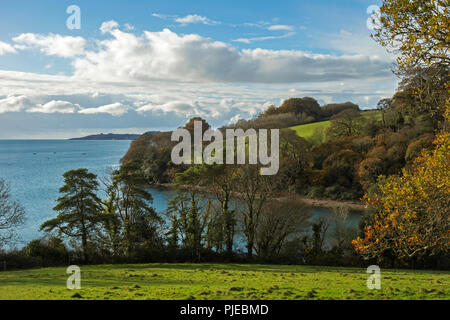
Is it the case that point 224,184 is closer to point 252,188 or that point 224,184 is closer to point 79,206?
point 252,188

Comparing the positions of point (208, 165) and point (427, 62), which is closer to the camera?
point (427, 62)

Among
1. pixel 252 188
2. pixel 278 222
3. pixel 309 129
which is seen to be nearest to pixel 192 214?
pixel 252 188

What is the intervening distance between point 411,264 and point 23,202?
4993 cm

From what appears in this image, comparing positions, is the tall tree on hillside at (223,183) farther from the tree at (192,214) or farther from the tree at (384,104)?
the tree at (384,104)

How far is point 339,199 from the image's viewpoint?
56125mm

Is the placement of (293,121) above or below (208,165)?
above

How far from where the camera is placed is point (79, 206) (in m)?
25.0

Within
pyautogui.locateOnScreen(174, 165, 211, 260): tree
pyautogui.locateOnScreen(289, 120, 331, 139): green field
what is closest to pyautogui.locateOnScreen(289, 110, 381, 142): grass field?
pyautogui.locateOnScreen(289, 120, 331, 139): green field

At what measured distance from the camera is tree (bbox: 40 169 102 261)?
24.7 meters

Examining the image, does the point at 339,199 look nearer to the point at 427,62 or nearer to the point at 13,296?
the point at 427,62

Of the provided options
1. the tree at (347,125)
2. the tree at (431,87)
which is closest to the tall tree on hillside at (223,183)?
the tree at (431,87)

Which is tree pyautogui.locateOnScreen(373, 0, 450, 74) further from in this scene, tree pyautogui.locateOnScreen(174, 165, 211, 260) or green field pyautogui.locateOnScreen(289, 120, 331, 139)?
green field pyautogui.locateOnScreen(289, 120, 331, 139)
